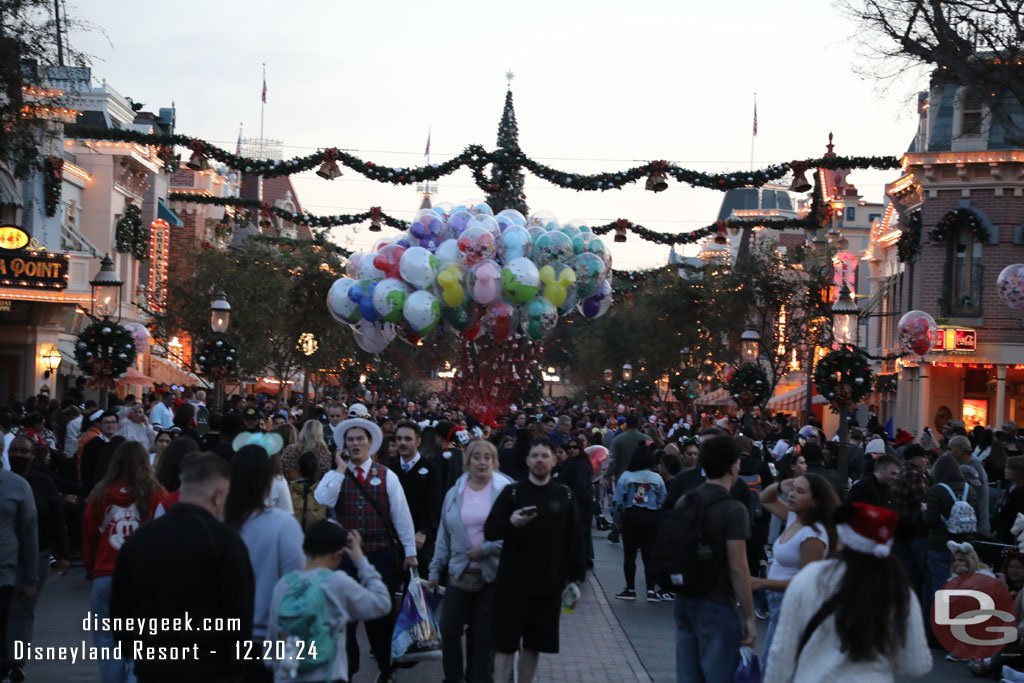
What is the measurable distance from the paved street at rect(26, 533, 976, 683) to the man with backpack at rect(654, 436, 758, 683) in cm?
300

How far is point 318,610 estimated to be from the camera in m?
6.04

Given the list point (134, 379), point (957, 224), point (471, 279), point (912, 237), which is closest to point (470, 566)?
point (471, 279)

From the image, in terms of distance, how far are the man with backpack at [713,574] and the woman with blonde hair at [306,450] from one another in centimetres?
435

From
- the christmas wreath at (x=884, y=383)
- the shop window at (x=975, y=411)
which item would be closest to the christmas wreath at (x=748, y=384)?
the christmas wreath at (x=884, y=383)

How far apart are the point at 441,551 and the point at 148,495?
2051mm

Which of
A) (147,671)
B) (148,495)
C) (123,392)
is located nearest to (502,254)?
(148,495)

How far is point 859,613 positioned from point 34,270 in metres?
30.4

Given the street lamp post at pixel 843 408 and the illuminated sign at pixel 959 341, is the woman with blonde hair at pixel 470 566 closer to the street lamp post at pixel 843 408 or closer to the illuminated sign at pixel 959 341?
the street lamp post at pixel 843 408

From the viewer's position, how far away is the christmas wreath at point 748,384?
3206cm

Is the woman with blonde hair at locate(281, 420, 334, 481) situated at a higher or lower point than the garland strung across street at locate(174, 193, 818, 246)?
lower

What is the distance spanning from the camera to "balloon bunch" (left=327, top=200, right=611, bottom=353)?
22.5m

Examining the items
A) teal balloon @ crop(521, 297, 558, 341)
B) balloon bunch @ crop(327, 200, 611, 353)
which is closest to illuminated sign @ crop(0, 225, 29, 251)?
balloon bunch @ crop(327, 200, 611, 353)

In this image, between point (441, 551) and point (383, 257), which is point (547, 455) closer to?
point (441, 551)

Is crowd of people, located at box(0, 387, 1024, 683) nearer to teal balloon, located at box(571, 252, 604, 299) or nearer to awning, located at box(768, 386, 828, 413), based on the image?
teal balloon, located at box(571, 252, 604, 299)
